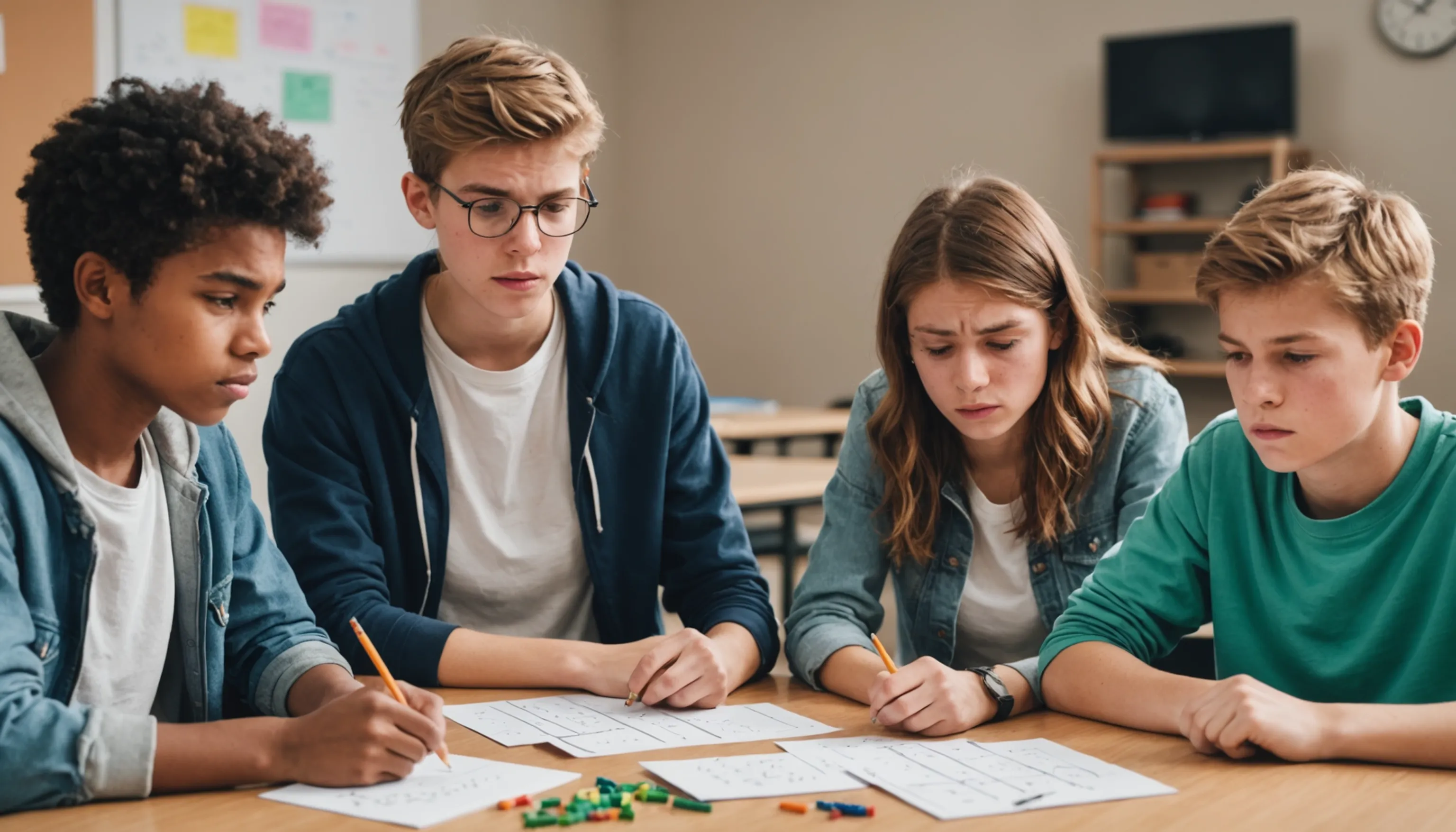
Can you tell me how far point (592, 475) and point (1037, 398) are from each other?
0.57 meters

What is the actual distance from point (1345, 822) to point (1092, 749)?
262mm

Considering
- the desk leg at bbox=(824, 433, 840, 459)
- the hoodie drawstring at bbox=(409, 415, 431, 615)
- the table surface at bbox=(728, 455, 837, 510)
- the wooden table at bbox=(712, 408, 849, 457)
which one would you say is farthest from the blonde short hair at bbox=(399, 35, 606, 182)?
the desk leg at bbox=(824, 433, 840, 459)

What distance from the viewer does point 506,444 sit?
1.76m

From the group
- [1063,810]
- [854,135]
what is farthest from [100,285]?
[854,135]

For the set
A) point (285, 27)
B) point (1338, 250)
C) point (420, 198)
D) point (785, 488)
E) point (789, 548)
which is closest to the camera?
point (1338, 250)

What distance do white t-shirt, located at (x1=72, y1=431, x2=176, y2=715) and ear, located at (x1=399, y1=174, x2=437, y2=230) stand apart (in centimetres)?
49

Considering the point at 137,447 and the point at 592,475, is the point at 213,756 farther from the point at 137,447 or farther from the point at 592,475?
the point at 592,475

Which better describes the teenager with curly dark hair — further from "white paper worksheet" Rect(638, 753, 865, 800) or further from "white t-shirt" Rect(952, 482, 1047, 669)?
"white t-shirt" Rect(952, 482, 1047, 669)

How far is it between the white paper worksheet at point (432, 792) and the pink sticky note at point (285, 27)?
4.02 meters

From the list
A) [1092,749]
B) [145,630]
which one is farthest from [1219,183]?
[145,630]

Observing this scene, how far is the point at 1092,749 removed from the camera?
129 cm

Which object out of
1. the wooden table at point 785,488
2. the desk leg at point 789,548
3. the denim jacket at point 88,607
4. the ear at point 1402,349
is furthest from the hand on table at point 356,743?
the desk leg at point 789,548

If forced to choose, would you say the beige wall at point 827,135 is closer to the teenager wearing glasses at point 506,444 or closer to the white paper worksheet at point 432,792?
the teenager wearing glasses at point 506,444

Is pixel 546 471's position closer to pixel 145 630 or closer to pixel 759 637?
pixel 759 637
